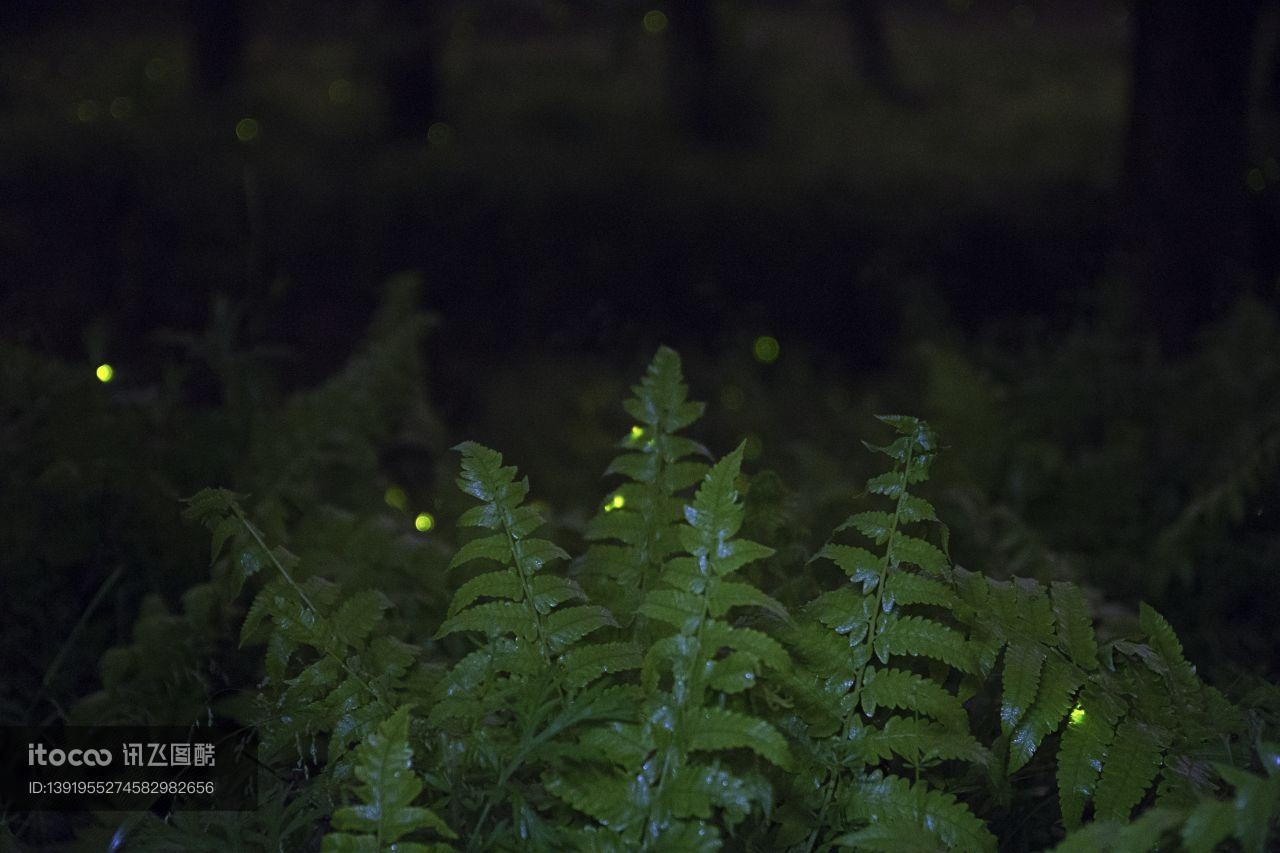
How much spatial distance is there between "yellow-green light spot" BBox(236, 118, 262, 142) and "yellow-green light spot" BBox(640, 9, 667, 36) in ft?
12.8

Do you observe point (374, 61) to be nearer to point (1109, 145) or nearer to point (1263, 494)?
point (1109, 145)

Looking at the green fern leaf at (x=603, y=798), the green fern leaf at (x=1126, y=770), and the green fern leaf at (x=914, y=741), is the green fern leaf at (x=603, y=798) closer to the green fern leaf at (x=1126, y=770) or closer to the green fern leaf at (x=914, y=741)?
the green fern leaf at (x=914, y=741)

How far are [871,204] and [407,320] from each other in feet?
20.8

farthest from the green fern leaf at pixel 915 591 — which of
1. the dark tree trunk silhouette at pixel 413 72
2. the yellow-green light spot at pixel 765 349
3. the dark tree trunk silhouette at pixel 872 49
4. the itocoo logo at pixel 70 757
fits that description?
the dark tree trunk silhouette at pixel 872 49

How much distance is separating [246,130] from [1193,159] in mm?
7436

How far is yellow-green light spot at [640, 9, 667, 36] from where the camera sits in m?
11.8

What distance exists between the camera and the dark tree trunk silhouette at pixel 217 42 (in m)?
9.96

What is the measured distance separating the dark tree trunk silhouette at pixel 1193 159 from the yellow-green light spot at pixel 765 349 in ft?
7.71

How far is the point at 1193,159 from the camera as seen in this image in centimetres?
585

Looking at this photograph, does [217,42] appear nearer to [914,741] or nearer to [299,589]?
[299,589]

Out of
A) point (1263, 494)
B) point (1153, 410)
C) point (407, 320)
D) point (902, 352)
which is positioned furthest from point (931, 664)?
point (902, 352)

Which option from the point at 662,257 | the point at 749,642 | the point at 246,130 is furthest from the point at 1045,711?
the point at 246,130

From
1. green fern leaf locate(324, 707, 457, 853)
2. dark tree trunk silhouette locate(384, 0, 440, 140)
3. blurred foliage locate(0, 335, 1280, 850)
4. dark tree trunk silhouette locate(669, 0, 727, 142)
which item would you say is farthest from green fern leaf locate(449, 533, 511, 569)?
dark tree trunk silhouette locate(669, 0, 727, 142)

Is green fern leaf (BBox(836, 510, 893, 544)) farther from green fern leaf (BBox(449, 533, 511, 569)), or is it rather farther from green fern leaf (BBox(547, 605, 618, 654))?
green fern leaf (BBox(449, 533, 511, 569))
